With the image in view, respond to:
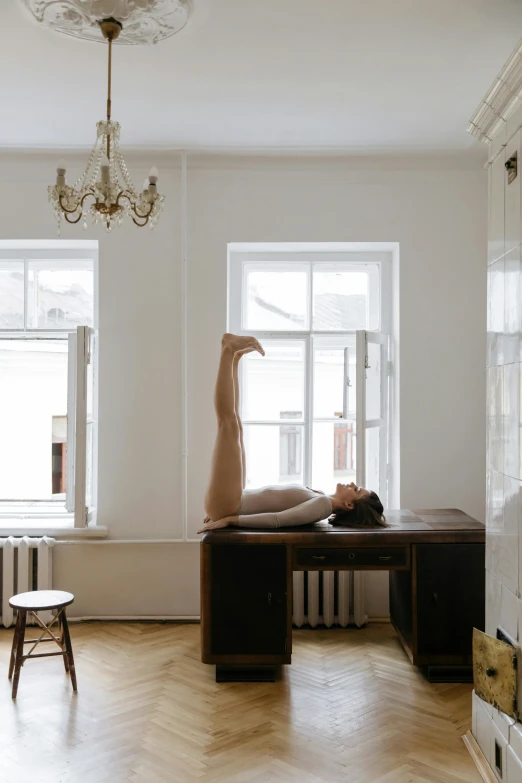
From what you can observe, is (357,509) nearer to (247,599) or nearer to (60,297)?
(247,599)

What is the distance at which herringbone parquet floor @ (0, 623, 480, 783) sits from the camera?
115 inches

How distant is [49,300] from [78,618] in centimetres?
220

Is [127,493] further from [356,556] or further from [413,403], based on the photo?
[413,403]

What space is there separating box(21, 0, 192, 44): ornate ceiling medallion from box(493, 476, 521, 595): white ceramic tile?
2304mm

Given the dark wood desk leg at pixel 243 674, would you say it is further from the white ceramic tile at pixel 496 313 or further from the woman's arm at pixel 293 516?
the white ceramic tile at pixel 496 313

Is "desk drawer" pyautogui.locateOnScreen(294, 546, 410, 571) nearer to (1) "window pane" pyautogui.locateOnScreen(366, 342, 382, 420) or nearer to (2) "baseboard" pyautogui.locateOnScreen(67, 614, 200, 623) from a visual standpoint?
(1) "window pane" pyautogui.locateOnScreen(366, 342, 382, 420)

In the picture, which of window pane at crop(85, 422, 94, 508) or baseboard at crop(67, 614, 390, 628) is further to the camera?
baseboard at crop(67, 614, 390, 628)

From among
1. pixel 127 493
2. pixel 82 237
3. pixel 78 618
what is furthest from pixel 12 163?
pixel 78 618

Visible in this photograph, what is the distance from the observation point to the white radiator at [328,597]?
473 centimetres

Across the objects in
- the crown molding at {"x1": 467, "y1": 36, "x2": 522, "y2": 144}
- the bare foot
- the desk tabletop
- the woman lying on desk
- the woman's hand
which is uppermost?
the crown molding at {"x1": 467, "y1": 36, "x2": 522, "y2": 144}

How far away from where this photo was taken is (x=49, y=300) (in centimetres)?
505

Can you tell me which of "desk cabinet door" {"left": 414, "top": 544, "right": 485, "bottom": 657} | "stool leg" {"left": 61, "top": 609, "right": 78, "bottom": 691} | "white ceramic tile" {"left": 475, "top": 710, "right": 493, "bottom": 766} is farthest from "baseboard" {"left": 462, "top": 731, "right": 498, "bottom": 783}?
"stool leg" {"left": 61, "top": 609, "right": 78, "bottom": 691}

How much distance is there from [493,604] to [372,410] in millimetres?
1881

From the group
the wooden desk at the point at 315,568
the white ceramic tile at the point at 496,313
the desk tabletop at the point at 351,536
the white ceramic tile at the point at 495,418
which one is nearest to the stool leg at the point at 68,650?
the wooden desk at the point at 315,568
